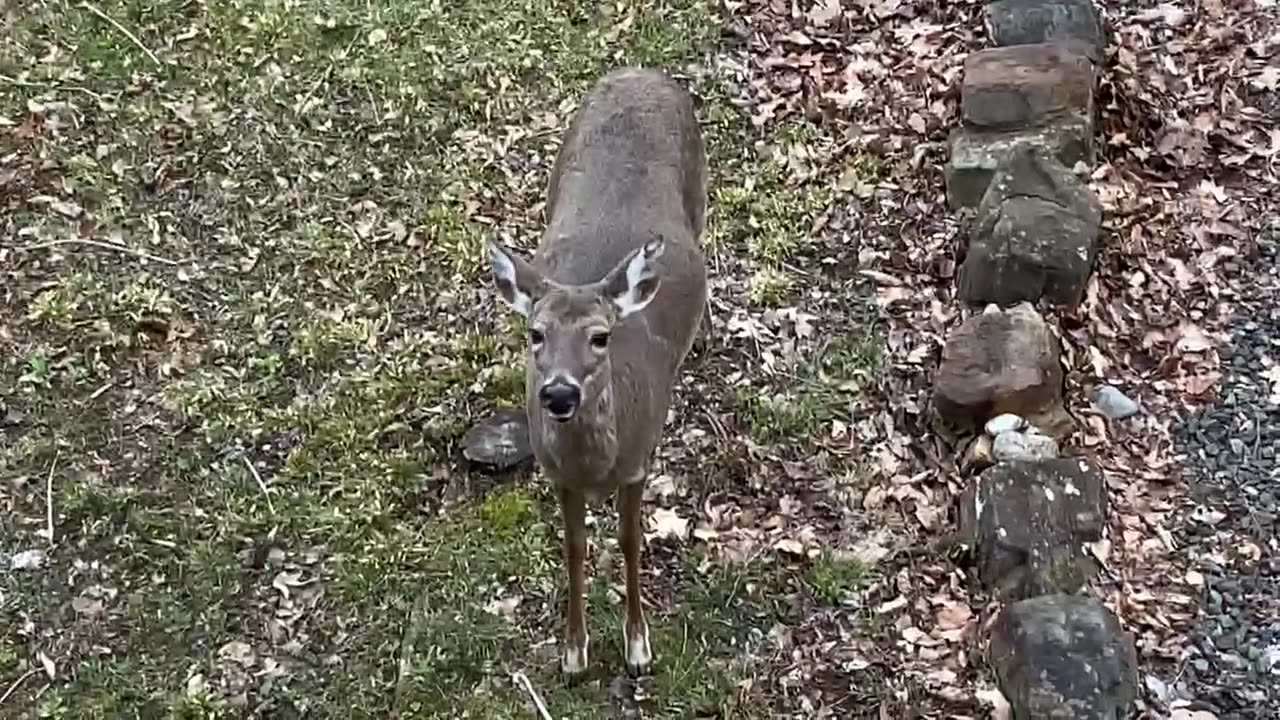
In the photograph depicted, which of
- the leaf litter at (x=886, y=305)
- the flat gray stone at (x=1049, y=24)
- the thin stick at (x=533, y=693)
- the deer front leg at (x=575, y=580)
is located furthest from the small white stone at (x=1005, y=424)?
the flat gray stone at (x=1049, y=24)

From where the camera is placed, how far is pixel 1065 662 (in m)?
4.52

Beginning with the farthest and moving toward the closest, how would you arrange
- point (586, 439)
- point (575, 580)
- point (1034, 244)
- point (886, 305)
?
point (886, 305)
point (1034, 244)
point (575, 580)
point (586, 439)

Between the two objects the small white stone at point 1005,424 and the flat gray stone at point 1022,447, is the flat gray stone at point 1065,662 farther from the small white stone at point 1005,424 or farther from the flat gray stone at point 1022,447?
the small white stone at point 1005,424

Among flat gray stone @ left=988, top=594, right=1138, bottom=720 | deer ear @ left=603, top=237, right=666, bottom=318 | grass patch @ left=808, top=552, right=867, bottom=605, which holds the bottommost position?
grass patch @ left=808, top=552, right=867, bottom=605

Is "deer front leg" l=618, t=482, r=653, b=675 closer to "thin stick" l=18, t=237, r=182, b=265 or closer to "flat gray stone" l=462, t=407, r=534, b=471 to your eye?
"flat gray stone" l=462, t=407, r=534, b=471

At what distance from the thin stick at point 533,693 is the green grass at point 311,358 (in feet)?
0.11

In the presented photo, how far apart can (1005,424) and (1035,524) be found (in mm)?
532

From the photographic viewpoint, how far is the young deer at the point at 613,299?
4121mm

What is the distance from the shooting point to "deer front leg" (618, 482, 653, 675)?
4656 millimetres

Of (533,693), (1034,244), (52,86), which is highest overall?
(52,86)

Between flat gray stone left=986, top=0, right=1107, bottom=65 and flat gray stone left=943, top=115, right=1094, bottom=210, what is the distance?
0.63 m

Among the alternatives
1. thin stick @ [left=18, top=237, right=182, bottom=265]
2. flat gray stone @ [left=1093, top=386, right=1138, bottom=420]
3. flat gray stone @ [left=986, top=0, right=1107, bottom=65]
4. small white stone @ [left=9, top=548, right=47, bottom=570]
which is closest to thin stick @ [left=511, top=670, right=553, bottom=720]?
small white stone @ [left=9, top=548, right=47, bottom=570]

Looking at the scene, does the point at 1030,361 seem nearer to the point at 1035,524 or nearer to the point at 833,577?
the point at 1035,524

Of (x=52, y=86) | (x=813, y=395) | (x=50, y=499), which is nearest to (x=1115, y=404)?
(x=813, y=395)
